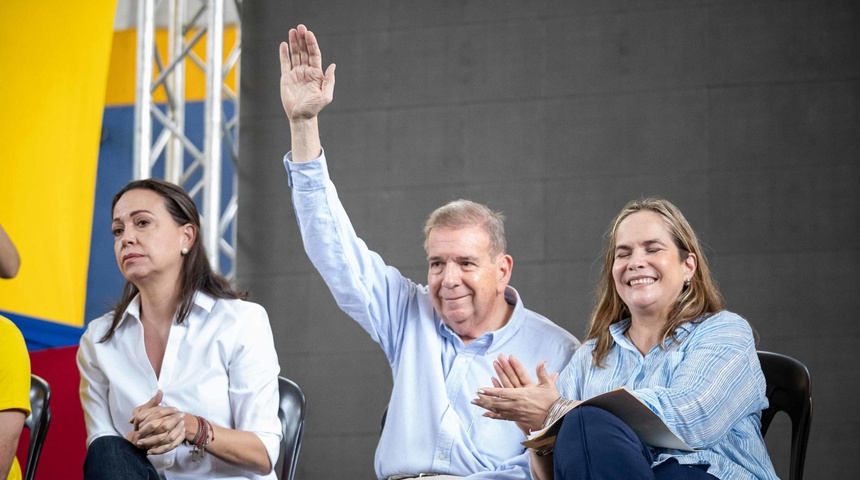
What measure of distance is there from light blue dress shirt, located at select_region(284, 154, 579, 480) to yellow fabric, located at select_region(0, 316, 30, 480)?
2.56 feet

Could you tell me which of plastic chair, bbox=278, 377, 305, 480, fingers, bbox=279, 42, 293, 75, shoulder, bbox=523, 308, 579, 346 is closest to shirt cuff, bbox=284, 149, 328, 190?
fingers, bbox=279, 42, 293, 75

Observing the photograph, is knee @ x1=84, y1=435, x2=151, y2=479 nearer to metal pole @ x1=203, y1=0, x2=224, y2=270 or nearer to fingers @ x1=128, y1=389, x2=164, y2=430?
fingers @ x1=128, y1=389, x2=164, y2=430

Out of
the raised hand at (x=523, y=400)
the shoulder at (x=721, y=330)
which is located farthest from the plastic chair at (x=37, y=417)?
the shoulder at (x=721, y=330)

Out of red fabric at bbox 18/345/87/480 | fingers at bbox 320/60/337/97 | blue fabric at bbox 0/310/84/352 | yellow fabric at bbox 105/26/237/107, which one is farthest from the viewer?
yellow fabric at bbox 105/26/237/107

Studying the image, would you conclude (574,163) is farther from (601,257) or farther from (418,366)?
(418,366)

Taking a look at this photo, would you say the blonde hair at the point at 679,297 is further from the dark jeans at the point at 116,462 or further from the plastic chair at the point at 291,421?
the dark jeans at the point at 116,462

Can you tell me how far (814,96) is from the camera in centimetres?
413

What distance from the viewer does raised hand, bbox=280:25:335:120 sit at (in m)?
2.43

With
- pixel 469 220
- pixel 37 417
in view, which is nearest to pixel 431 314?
pixel 469 220

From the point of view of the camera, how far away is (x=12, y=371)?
194 centimetres

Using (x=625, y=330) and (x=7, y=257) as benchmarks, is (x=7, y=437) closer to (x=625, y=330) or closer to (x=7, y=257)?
(x=7, y=257)

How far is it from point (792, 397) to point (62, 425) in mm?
2747

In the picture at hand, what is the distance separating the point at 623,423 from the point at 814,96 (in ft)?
9.42

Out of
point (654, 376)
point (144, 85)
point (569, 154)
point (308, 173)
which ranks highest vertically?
point (144, 85)
